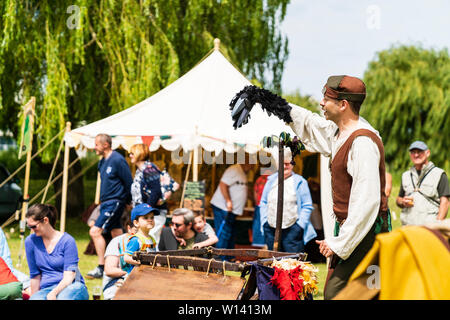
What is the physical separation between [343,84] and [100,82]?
35.0ft

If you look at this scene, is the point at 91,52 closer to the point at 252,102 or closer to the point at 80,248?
the point at 80,248

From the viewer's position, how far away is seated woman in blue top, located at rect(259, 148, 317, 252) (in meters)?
7.18

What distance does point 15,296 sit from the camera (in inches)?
165

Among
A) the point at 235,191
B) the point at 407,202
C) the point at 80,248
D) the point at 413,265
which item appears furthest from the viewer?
the point at 80,248

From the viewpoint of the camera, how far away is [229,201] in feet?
31.6

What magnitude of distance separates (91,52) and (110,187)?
5.73 meters

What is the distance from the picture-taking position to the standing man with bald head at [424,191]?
287 inches

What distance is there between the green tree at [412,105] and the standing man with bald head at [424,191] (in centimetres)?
2265

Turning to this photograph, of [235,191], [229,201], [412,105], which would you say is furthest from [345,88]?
[412,105]

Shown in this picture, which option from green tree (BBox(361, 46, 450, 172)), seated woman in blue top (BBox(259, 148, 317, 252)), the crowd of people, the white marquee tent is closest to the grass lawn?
the crowd of people

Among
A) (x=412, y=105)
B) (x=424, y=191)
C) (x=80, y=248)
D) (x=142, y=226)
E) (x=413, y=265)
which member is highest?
(x=412, y=105)
